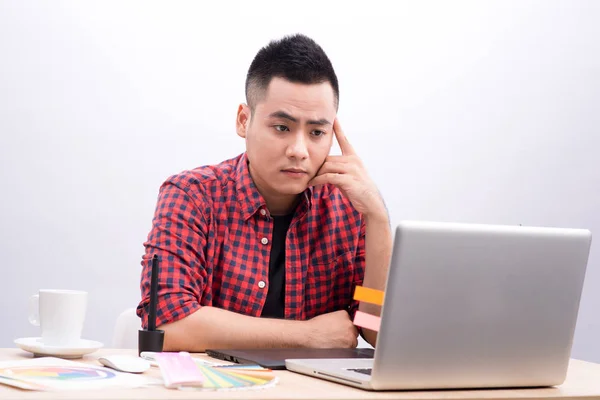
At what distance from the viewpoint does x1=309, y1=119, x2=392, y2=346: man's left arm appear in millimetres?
1851

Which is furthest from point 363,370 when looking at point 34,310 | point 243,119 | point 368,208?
point 243,119

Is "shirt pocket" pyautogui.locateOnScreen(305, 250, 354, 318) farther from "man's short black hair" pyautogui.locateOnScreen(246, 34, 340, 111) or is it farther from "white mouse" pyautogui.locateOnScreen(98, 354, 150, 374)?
"white mouse" pyautogui.locateOnScreen(98, 354, 150, 374)

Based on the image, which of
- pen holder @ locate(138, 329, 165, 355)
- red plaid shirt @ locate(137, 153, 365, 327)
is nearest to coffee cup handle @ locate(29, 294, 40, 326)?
pen holder @ locate(138, 329, 165, 355)

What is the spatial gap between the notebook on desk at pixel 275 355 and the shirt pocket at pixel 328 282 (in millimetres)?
465

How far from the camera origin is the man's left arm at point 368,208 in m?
1.85

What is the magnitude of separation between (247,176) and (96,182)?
110 cm

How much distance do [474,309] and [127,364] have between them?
507 millimetres

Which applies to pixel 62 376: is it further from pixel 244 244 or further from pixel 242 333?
pixel 244 244

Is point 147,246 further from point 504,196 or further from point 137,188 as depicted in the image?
point 504,196

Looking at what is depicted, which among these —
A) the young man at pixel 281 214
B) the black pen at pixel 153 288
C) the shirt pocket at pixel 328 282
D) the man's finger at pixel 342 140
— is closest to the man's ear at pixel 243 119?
the young man at pixel 281 214

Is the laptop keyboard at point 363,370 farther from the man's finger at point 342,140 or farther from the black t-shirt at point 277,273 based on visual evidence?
the man's finger at point 342,140

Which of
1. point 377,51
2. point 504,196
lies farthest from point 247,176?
point 504,196

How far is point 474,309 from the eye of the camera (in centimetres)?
108

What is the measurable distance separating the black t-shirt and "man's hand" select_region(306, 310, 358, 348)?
0.28 m
